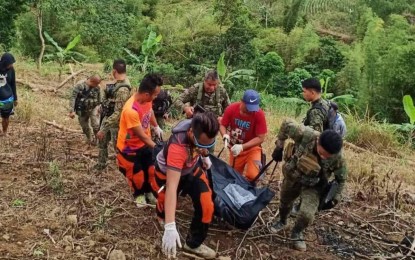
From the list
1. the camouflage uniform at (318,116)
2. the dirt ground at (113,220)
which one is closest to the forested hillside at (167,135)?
the dirt ground at (113,220)

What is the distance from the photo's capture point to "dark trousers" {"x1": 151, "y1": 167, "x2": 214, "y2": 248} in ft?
11.5

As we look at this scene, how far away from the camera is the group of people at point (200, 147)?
3291 mm

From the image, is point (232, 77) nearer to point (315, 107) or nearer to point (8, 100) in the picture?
point (8, 100)

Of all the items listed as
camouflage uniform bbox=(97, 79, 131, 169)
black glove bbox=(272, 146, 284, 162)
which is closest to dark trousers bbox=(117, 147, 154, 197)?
camouflage uniform bbox=(97, 79, 131, 169)

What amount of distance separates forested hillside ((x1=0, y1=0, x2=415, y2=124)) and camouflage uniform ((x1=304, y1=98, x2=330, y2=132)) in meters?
7.35

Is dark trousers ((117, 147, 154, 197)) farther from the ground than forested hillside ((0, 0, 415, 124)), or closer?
farther from the ground

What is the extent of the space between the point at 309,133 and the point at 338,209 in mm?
1480

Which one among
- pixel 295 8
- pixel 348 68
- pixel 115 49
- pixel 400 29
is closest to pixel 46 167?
pixel 400 29

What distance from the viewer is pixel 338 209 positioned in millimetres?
5105

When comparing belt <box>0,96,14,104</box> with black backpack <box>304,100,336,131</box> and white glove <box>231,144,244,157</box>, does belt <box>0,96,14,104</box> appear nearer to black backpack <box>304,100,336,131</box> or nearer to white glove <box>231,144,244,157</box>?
white glove <box>231,144,244,157</box>

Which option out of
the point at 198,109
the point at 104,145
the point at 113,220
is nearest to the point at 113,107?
the point at 104,145

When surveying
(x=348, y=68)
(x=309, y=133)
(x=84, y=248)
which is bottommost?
(x=348, y=68)

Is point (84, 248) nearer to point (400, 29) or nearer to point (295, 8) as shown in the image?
point (400, 29)

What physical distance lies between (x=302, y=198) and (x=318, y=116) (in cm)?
95
